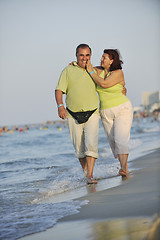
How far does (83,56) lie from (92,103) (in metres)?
0.64

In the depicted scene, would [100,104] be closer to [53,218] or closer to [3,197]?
[3,197]

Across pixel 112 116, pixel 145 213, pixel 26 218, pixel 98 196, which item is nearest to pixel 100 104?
pixel 112 116

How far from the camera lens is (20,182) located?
5707mm

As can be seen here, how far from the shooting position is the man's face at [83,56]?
15.5ft

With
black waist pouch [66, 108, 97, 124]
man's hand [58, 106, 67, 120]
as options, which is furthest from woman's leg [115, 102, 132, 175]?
man's hand [58, 106, 67, 120]

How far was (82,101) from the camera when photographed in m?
4.79

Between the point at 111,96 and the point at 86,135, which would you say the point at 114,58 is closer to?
the point at 111,96

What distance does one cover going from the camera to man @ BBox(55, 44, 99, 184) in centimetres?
477

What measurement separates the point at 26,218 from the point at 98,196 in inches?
33.2

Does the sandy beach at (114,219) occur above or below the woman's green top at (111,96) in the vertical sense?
below

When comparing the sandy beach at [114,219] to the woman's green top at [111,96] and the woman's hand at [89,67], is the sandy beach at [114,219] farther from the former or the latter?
the woman's hand at [89,67]

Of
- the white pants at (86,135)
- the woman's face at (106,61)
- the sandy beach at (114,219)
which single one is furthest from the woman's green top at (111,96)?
the sandy beach at (114,219)

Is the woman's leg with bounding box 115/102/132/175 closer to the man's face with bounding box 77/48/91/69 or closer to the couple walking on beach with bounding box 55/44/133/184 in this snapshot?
the couple walking on beach with bounding box 55/44/133/184

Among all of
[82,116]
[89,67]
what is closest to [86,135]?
[82,116]
